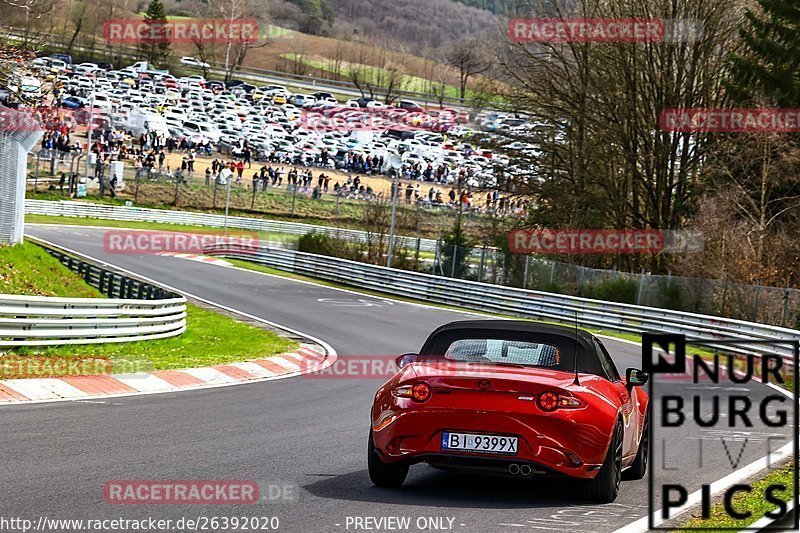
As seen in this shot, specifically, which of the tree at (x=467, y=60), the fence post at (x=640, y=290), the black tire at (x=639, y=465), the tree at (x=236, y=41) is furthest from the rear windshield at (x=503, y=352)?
the tree at (x=467, y=60)

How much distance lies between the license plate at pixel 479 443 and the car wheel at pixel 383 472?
1.67ft

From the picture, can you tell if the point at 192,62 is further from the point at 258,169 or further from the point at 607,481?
the point at 607,481

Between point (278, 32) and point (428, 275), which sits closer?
point (428, 275)

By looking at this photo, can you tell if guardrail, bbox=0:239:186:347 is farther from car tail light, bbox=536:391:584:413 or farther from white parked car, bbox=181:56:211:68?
white parked car, bbox=181:56:211:68

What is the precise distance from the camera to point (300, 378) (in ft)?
60.2

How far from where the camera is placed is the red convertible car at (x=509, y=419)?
25.8 feet

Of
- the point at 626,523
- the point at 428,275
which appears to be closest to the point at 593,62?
the point at 428,275

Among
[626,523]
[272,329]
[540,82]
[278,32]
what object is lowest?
[272,329]

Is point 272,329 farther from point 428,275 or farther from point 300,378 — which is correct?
point 428,275

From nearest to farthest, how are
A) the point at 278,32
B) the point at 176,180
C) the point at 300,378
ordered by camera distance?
the point at 300,378
the point at 176,180
the point at 278,32

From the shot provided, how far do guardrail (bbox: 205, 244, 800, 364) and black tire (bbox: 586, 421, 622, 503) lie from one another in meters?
17.1

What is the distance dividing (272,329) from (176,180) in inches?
1782

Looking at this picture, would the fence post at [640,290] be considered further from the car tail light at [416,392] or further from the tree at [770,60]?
the car tail light at [416,392]

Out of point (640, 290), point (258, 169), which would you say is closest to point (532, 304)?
point (640, 290)
